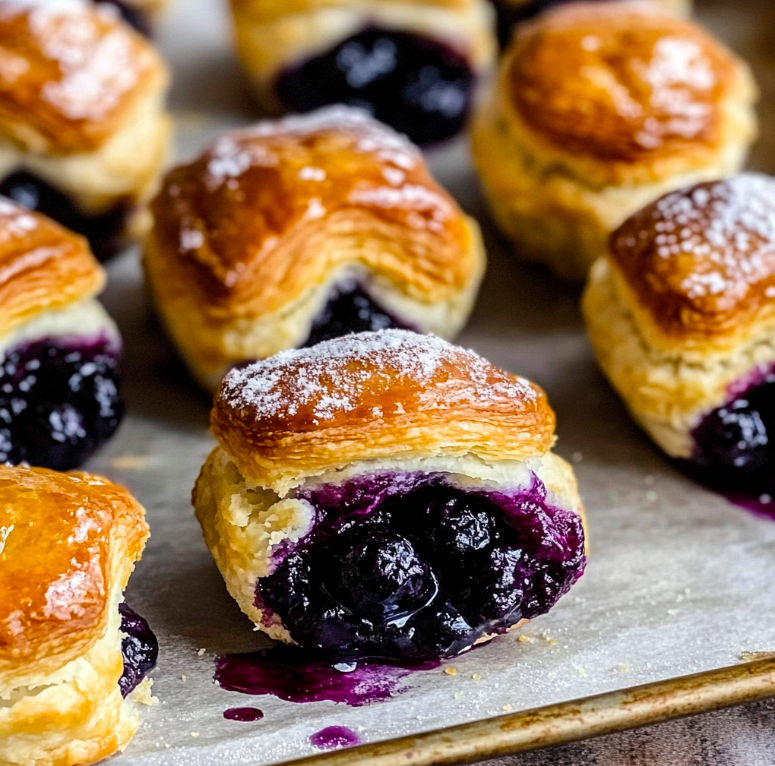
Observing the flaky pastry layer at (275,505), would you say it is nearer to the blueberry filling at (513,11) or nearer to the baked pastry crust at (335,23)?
the baked pastry crust at (335,23)

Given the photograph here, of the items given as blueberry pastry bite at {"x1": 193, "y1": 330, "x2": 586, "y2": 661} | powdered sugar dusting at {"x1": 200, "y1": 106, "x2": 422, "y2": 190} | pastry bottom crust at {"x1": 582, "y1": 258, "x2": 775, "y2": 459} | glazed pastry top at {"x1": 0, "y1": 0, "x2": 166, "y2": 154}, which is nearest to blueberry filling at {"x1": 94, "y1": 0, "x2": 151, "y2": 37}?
glazed pastry top at {"x1": 0, "y1": 0, "x2": 166, "y2": 154}

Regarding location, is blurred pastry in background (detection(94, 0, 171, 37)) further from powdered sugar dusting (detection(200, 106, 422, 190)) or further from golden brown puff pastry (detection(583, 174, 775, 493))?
golden brown puff pastry (detection(583, 174, 775, 493))

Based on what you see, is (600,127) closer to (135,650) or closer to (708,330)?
(708,330)

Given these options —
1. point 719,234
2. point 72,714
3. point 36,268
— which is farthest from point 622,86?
point 72,714

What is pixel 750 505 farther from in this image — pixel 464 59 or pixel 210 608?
pixel 464 59

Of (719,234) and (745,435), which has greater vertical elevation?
(719,234)

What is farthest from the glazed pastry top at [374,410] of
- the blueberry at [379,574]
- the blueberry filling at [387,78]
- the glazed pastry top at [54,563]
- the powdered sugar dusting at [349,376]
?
the blueberry filling at [387,78]
